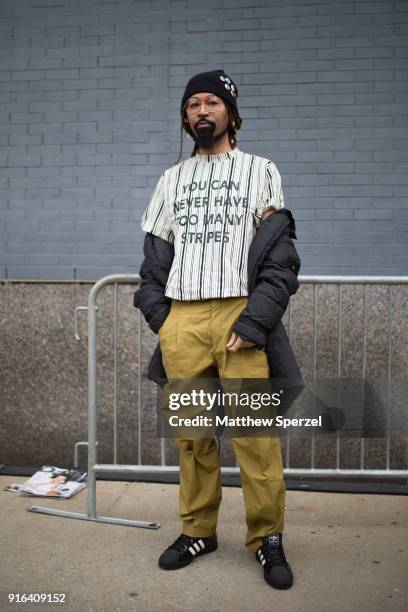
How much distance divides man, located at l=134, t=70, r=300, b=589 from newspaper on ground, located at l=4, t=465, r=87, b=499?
1341 millimetres

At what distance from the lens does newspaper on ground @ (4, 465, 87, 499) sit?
4.06 metres

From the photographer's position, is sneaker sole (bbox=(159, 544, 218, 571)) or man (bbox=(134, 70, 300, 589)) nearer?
man (bbox=(134, 70, 300, 589))

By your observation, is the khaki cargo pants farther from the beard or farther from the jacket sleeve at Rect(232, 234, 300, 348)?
the beard

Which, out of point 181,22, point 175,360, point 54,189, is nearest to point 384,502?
point 175,360

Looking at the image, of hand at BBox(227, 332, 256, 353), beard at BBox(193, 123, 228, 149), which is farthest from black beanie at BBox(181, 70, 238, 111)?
hand at BBox(227, 332, 256, 353)

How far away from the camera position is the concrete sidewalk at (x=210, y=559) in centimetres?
264

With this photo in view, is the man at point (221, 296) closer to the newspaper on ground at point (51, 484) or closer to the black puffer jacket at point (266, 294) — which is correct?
the black puffer jacket at point (266, 294)

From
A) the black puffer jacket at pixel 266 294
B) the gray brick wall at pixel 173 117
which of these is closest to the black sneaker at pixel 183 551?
the black puffer jacket at pixel 266 294

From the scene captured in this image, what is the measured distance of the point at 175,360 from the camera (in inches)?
113

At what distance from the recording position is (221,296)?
111 inches

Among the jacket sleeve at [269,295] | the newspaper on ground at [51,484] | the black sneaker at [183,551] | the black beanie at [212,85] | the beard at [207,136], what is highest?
the black beanie at [212,85]

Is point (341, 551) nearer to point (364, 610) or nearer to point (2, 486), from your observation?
point (364, 610)

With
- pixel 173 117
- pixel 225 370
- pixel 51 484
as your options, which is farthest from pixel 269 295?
pixel 173 117

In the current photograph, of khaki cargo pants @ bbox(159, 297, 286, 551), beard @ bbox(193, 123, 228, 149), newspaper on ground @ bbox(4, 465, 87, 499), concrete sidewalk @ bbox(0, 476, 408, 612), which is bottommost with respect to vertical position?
newspaper on ground @ bbox(4, 465, 87, 499)
